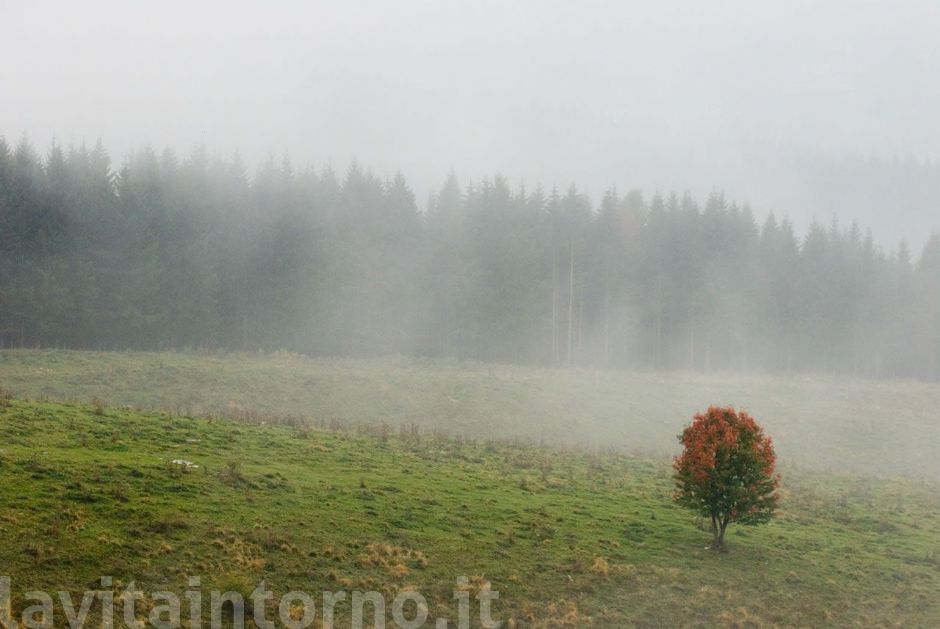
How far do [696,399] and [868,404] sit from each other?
17.9 m

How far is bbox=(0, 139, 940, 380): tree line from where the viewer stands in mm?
69188

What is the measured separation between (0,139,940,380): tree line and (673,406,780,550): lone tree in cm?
5671

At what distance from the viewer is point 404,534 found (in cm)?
2130

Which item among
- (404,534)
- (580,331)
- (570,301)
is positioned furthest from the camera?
(580,331)

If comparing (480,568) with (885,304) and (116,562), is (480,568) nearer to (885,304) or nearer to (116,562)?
(116,562)

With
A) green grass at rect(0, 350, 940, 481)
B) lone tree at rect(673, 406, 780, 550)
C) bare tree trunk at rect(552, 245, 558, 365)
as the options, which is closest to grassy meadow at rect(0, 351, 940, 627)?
lone tree at rect(673, 406, 780, 550)

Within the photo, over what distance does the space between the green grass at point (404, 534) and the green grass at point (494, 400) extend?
15.7 metres

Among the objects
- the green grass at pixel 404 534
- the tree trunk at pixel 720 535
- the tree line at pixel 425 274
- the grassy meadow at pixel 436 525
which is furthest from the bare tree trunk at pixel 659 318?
the tree trunk at pixel 720 535

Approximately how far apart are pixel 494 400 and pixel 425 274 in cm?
2787

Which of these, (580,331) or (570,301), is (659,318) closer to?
(580,331)

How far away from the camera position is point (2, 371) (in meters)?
50.5

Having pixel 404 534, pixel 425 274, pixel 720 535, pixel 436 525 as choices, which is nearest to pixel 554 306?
pixel 425 274

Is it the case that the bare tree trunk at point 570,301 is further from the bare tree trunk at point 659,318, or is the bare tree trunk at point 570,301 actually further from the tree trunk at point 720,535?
the tree trunk at point 720,535

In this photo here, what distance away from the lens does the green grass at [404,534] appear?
17875 mm
